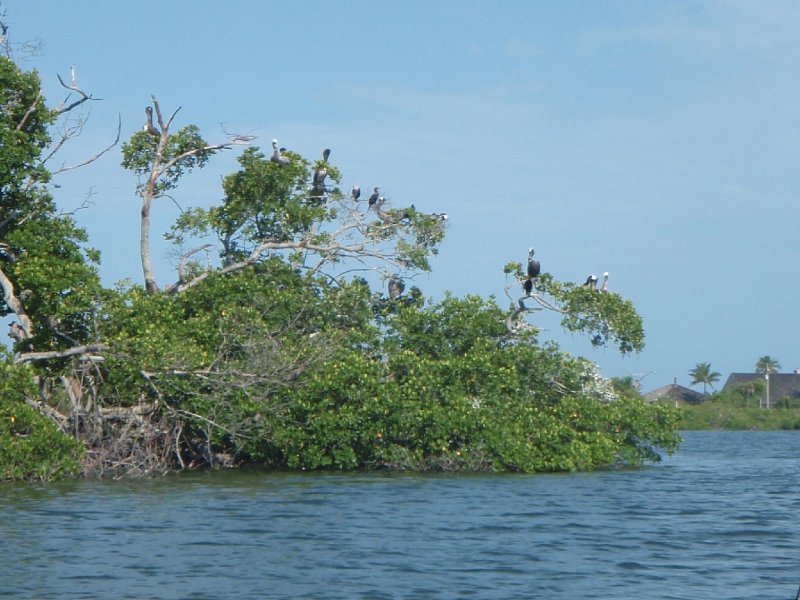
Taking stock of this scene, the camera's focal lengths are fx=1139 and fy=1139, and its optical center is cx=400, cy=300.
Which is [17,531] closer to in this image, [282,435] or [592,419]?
[282,435]

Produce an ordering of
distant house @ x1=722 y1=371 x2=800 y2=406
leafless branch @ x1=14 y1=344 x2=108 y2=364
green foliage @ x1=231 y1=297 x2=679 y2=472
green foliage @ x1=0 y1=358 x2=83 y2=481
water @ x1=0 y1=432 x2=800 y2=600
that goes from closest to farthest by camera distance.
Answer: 1. water @ x1=0 y1=432 x2=800 y2=600
2. green foliage @ x1=0 y1=358 x2=83 y2=481
3. leafless branch @ x1=14 y1=344 x2=108 y2=364
4. green foliage @ x1=231 y1=297 x2=679 y2=472
5. distant house @ x1=722 y1=371 x2=800 y2=406

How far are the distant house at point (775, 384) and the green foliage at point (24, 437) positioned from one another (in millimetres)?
61799

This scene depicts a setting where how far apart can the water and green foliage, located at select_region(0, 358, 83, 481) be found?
0.32 metres

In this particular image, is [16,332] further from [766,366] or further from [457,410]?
[766,366]

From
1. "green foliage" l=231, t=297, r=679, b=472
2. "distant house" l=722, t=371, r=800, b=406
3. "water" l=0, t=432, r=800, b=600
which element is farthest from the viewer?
"distant house" l=722, t=371, r=800, b=406

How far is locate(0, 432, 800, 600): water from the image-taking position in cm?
1047

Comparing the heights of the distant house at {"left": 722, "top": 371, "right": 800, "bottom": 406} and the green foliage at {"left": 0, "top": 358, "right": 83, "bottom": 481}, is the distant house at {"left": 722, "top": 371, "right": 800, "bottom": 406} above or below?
above

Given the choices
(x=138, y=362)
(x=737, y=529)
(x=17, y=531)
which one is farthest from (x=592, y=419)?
(x=17, y=531)

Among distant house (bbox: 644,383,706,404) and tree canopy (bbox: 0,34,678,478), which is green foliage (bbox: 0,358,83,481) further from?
distant house (bbox: 644,383,706,404)

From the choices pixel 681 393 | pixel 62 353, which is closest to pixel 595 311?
pixel 62 353

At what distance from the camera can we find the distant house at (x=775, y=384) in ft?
245

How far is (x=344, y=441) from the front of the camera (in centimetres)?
1981

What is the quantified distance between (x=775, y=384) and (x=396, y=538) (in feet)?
227

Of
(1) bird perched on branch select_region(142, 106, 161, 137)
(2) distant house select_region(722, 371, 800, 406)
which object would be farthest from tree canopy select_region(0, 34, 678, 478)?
(2) distant house select_region(722, 371, 800, 406)
